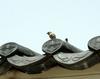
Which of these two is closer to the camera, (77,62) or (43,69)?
(77,62)

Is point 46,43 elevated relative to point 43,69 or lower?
elevated

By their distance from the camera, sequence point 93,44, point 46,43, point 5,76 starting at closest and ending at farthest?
point 93,44 < point 46,43 < point 5,76

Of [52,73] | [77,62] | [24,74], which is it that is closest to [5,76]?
[24,74]

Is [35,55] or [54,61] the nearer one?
[54,61]

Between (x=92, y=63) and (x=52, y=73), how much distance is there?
338 mm

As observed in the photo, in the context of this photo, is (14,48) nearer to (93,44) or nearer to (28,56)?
(28,56)

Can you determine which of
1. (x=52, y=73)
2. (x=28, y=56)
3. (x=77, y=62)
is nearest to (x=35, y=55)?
(x=28, y=56)

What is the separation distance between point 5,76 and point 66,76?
510 mm

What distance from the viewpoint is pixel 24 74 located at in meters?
2.96

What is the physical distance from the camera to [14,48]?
292cm

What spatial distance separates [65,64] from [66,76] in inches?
5.9

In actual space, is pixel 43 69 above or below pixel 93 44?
below

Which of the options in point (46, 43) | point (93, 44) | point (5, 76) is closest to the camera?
point (93, 44)

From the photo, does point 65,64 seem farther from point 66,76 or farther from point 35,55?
point 35,55
